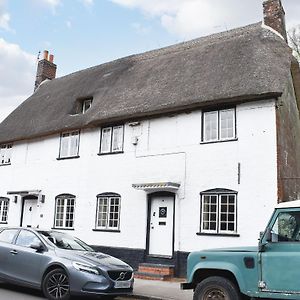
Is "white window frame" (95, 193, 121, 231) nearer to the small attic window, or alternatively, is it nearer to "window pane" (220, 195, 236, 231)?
"window pane" (220, 195, 236, 231)

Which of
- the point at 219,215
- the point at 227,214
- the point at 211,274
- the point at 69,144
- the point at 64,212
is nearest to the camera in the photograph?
the point at 211,274

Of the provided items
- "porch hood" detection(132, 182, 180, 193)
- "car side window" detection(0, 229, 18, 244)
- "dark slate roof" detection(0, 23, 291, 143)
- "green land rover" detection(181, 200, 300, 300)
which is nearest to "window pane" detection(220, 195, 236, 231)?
"porch hood" detection(132, 182, 180, 193)

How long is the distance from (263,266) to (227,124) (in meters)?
6.86

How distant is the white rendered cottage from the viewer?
12211mm

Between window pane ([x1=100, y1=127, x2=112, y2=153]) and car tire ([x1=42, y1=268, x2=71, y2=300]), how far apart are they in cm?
734

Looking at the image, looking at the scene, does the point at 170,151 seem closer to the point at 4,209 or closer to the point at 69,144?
the point at 69,144

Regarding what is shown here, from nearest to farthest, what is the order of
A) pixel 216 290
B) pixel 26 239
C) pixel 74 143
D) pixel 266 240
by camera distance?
pixel 266 240 → pixel 216 290 → pixel 26 239 → pixel 74 143

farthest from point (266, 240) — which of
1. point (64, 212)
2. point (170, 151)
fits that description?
point (64, 212)

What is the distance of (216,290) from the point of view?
7.15 m

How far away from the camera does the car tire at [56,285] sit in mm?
8516

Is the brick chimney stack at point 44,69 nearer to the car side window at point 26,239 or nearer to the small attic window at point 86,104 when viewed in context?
the small attic window at point 86,104

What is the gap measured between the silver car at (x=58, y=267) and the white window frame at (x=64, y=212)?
604 centimetres

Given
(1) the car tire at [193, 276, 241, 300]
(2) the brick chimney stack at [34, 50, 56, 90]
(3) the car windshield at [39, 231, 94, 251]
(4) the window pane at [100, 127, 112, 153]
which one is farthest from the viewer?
(2) the brick chimney stack at [34, 50, 56, 90]

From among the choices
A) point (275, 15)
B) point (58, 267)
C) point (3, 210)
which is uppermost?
point (275, 15)
